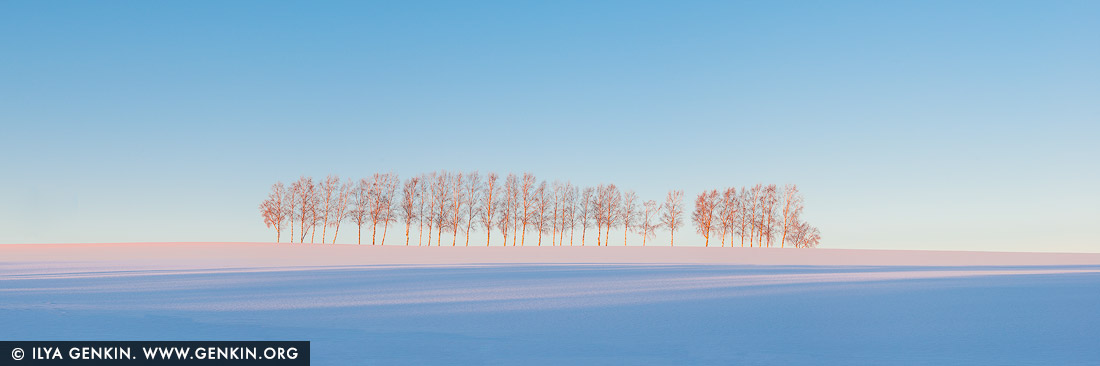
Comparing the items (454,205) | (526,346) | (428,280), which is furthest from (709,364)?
(454,205)

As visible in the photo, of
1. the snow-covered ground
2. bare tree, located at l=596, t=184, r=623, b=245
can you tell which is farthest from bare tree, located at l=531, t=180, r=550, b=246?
the snow-covered ground

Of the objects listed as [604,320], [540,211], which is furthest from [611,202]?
[604,320]

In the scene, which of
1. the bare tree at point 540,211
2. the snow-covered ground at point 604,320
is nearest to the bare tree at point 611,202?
the bare tree at point 540,211

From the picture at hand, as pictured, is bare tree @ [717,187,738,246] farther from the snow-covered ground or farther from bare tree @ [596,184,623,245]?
the snow-covered ground

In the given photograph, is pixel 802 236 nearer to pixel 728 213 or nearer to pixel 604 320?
pixel 728 213

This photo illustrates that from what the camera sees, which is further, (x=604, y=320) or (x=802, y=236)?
(x=802, y=236)

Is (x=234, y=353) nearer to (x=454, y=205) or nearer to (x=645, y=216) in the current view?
(x=454, y=205)

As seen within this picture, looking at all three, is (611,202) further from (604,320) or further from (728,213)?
(604,320)

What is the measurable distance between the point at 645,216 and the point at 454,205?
48.8 feet

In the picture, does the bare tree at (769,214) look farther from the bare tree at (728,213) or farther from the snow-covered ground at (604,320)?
the snow-covered ground at (604,320)

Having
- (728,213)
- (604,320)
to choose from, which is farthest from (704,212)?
(604,320)

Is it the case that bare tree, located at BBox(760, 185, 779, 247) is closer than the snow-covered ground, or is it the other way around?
the snow-covered ground

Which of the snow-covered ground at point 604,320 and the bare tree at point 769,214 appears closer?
the snow-covered ground at point 604,320

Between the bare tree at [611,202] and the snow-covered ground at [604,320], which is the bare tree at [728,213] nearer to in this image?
the bare tree at [611,202]
